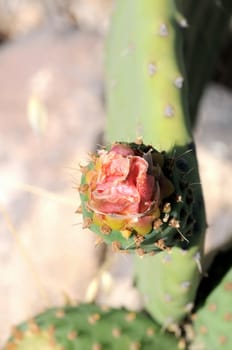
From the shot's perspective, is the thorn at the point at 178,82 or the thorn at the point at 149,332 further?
the thorn at the point at 149,332

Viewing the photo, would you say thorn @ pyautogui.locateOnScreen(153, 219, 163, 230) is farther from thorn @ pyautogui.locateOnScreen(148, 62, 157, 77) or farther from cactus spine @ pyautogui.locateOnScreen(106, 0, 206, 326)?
thorn @ pyautogui.locateOnScreen(148, 62, 157, 77)

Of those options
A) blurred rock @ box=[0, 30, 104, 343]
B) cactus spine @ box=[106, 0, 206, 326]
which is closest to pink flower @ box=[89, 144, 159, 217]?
cactus spine @ box=[106, 0, 206, 326]

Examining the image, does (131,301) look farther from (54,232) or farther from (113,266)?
(54,232)

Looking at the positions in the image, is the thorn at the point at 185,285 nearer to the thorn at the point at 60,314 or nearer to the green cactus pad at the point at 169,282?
the green cactus pad at the point at 169,282

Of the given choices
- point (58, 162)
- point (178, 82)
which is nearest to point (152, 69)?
point (178, 82)

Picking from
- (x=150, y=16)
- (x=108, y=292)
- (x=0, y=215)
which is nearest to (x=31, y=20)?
(x=0, y=215)

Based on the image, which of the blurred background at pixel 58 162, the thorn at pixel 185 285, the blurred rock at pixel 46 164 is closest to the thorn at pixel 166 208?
the thorn at pixel 185 285

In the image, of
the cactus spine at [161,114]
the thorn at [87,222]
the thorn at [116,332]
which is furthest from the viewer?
the thorn at [116,332]
